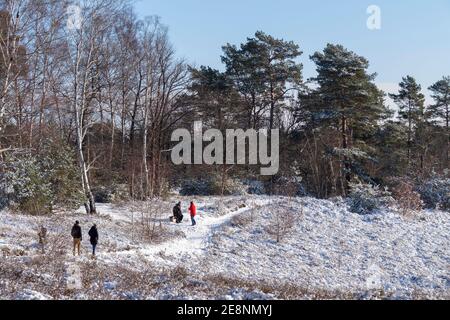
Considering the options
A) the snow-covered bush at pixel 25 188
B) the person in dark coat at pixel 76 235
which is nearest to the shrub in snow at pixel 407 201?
the person in dark coat at pixel 76 235

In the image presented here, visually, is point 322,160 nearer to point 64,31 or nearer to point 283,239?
point 283,239

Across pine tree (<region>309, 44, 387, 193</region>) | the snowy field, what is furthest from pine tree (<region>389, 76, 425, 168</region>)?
the snowy field

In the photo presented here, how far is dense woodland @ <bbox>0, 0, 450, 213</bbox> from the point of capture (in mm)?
23781

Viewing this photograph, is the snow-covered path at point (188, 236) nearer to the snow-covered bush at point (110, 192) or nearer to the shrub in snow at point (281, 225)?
the snow-covered bush at point (110, 192)

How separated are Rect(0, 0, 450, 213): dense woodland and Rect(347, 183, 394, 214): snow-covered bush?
2887mm

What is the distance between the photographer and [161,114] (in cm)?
3903

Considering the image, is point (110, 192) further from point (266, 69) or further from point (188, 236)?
point (266, 69)

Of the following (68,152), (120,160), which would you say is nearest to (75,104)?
(68,152)

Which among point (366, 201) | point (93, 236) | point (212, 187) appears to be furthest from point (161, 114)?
point (93, 236)

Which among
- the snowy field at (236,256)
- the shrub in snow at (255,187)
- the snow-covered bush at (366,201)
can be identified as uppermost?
the shrub in snow at (255,187)

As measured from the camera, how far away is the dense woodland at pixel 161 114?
23781 millimetres

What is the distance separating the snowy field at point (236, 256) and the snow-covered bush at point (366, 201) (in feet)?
2.54

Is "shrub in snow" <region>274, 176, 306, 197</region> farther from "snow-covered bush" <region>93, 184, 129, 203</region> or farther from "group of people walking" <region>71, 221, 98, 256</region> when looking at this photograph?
"group of people walking" <region>71, 221, 98, 256</region>

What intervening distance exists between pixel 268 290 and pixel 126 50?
24.5 meters
